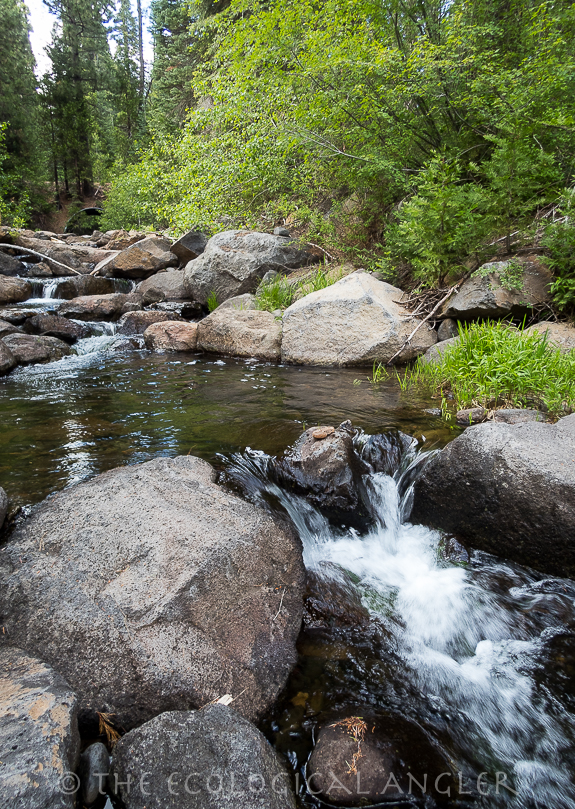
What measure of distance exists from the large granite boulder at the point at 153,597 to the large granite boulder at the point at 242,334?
5.47 metres

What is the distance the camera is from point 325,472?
11.9ft

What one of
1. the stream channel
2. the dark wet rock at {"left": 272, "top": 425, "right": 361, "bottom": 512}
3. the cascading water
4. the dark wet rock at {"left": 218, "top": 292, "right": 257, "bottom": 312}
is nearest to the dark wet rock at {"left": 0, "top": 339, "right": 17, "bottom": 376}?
the stream channel

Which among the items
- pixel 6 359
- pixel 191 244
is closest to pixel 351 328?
pixel 6 359

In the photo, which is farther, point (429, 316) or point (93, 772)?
point (429, 316)

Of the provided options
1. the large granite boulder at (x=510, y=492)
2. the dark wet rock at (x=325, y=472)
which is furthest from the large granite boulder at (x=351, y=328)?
the large granite boulder at (x=510, y=492)

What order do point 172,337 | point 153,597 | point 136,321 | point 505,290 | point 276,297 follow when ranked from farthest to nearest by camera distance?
point 136,321 → point 276,297 → point 172,337 → point 505,290 → point 153,597

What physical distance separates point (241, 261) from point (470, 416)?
7.87m

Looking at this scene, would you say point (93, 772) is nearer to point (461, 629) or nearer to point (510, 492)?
point (461, 629)

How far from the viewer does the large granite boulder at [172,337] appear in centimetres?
925

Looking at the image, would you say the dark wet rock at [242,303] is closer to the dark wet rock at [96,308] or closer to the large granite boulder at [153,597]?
the dark wet rock at [96,308]

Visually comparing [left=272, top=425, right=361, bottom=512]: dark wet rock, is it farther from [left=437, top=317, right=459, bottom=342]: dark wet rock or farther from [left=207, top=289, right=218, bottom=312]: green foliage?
[left=207, top=289, right=218, bottom=312]: green foliage

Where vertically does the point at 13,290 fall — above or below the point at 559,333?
above

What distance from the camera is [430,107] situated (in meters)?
7.65

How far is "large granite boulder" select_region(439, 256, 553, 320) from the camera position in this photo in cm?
622
